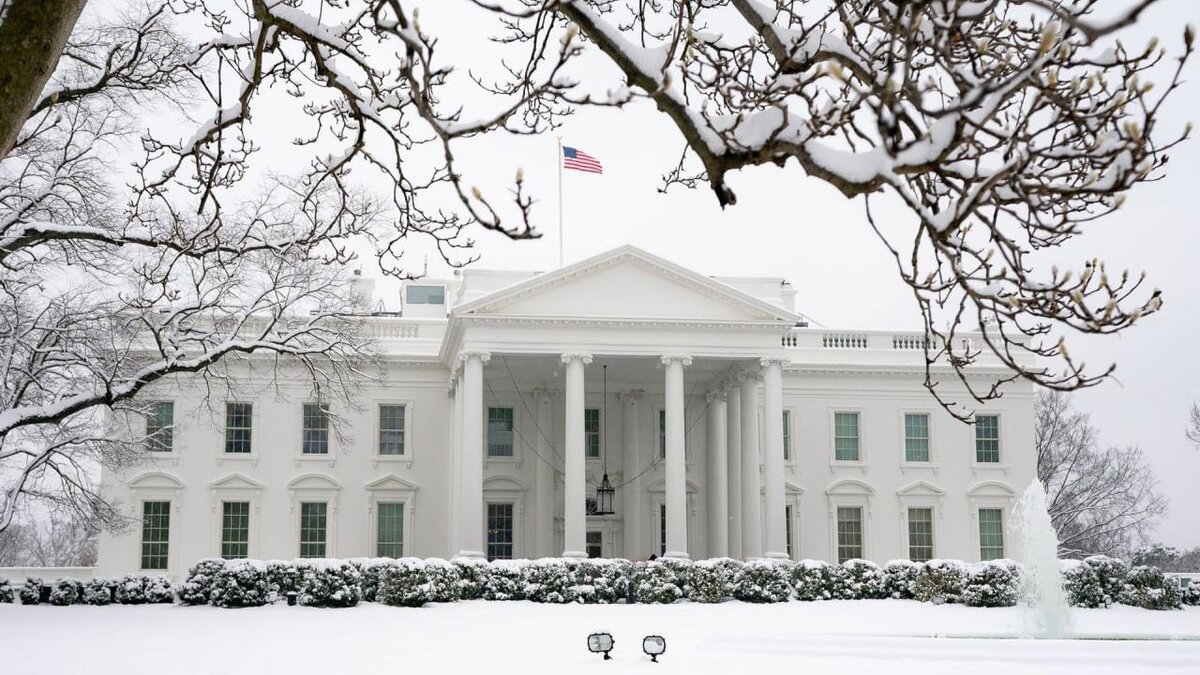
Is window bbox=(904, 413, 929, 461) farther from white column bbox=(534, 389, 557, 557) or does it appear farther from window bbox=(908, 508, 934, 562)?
white column bbox=(534, 389, 557, 557)

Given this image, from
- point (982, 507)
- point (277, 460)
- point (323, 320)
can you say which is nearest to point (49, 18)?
point (323, 320)

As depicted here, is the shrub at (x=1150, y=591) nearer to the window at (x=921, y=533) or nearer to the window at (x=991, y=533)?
the window at (x=991, y=533)

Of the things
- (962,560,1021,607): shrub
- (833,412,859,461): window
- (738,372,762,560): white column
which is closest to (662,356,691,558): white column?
(738,372,762,560): white column

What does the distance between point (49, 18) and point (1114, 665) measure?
47.7 ft

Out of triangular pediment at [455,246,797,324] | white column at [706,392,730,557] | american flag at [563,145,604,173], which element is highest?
american flag at [563,145,604,173]

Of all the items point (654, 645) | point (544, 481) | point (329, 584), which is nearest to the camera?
point (654, 645)

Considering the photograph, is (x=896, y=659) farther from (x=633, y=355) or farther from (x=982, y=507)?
(x=982, y=507)

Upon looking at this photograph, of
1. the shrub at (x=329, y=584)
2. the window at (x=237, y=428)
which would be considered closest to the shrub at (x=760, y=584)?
the shrub at (x=329, y=584)

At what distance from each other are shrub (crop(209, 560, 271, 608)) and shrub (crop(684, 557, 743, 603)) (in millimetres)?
9389

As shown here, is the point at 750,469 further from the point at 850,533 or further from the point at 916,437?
the point at 916,437

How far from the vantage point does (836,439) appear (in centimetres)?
4069

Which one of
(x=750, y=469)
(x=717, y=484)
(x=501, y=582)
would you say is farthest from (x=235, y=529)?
(x=750, y=469)

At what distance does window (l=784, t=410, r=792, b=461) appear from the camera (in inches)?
1583

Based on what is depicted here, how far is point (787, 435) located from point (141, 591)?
64.9 ft
